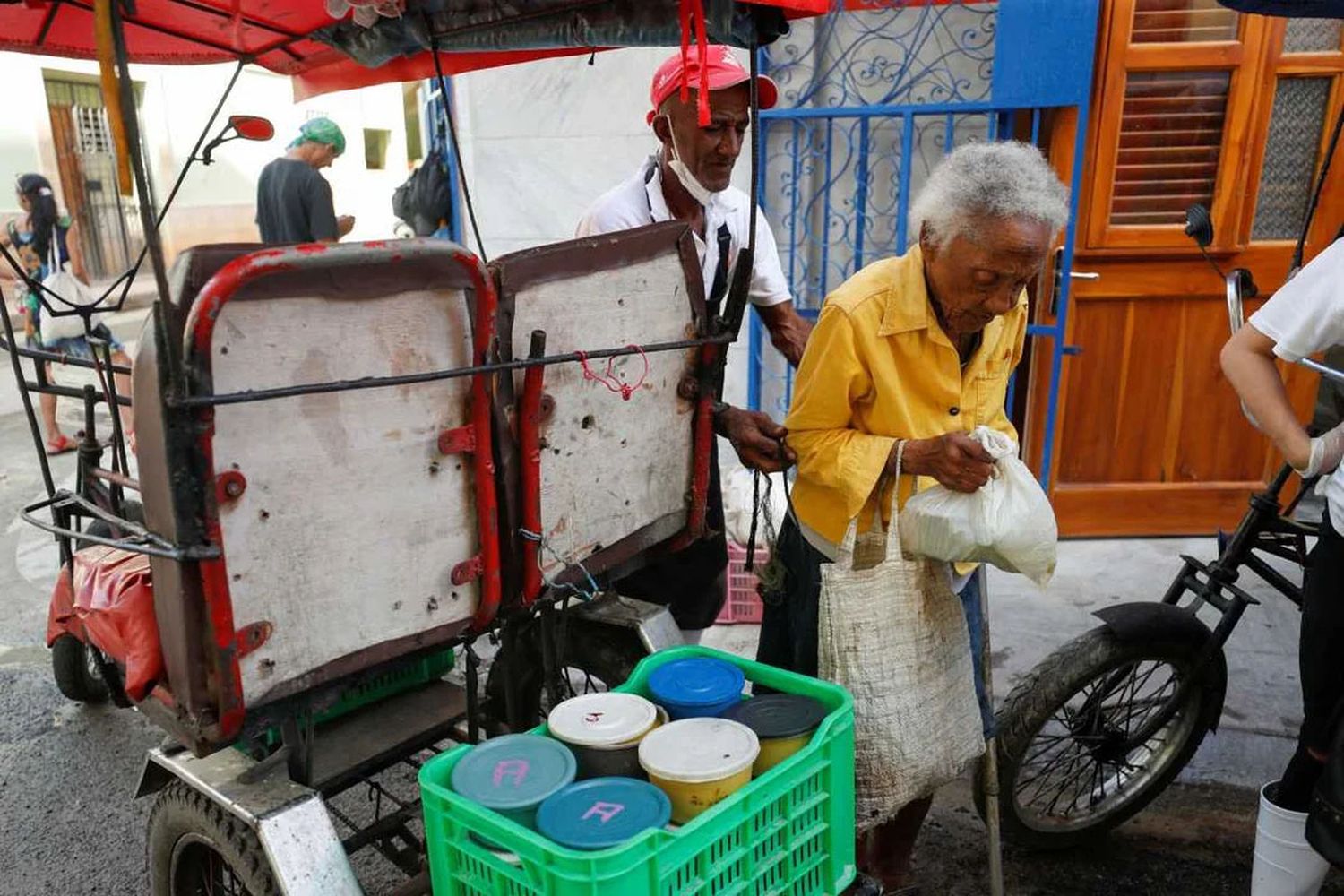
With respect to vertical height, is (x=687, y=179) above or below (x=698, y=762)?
above

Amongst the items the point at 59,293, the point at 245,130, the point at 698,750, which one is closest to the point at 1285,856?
the point at 698,750

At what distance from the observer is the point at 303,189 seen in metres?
5.89

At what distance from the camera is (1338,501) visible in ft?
6.76

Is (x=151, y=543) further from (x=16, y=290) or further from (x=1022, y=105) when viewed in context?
(x=16, y=290)

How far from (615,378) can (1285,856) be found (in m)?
1.90

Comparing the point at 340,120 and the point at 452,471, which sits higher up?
the point at 340,120

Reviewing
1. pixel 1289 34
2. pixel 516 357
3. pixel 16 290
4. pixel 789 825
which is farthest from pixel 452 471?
pixel 16 290

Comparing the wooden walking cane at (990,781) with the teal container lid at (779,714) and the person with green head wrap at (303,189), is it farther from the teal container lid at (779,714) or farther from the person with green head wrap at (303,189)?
the person with green head wrap at (303,189)

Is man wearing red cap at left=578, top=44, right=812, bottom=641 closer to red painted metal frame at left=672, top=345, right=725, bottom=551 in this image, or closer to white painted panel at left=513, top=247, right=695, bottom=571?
red painted metal frame at left=672, top=345, right=725, bottom=551

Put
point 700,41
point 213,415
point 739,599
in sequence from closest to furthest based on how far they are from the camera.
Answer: point 213,415
point 700,41
point 739,599

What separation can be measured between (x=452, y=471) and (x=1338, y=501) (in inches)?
70.8

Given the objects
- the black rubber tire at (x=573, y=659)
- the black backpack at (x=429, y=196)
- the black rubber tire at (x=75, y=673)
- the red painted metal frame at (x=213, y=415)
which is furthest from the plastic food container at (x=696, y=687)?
the black backpack at (x=429, y=196)

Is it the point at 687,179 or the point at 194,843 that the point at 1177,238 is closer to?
the point at 687,179

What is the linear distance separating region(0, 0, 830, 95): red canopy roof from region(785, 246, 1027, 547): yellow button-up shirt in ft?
3.47
